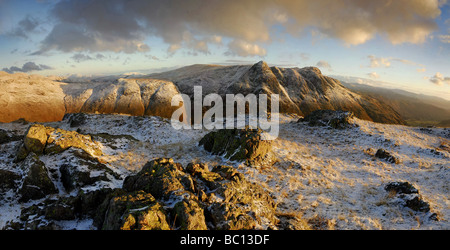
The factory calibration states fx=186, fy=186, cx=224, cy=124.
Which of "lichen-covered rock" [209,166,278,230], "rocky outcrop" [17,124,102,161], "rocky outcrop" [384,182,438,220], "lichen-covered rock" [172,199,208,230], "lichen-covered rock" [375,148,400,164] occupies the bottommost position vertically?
"rocky outcrop" [384,182,438,220]

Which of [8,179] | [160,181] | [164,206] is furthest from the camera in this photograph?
[8,179]

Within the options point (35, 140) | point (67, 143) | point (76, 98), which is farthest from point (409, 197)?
point (76, 98)

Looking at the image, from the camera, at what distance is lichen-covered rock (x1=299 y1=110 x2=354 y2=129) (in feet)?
102

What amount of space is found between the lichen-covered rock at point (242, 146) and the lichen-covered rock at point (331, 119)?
17590 mm

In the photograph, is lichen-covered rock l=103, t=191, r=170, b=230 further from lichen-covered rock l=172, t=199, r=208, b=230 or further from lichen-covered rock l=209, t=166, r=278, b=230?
lichen-covered rock l=209, t=166, r=278, b=230

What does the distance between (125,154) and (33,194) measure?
31.8 feet

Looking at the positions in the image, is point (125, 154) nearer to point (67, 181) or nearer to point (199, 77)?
point (67, 181)

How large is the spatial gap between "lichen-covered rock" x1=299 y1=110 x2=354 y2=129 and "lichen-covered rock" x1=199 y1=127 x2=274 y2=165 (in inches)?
693

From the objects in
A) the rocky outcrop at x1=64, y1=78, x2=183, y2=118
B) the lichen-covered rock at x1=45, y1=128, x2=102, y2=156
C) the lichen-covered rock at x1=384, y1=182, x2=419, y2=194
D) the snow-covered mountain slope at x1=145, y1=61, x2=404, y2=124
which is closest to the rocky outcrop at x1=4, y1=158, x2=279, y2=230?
the lichen-covered rock at x1=45, y1=128, x2=102, y2=156

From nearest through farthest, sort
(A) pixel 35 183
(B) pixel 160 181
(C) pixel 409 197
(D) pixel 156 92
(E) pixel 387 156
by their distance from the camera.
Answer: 1. (B) pixel 160 181
2. (A) pixel 35 183
3. (C) pixel 409 197
4. (E) pixel 387 156
5. (D) pixel 156 92

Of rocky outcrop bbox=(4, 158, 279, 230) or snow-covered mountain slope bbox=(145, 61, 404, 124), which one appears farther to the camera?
snow-covered mountain slope bbox=(145, 61, 404, 124)

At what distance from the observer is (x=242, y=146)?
1938 cm

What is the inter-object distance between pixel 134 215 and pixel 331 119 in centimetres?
3384

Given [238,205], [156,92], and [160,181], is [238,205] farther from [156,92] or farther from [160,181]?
[156,92]
